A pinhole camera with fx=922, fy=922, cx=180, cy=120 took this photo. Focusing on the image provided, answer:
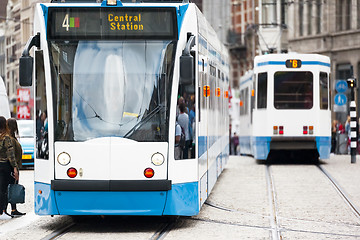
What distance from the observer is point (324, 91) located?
2422 centimetres

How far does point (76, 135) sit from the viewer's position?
11.5 meters

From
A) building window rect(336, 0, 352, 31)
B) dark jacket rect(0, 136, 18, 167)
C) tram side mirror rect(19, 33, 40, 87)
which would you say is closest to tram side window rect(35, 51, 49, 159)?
tram side mirror rect(19, 33, 40, 87)

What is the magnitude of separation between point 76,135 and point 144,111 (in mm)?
896

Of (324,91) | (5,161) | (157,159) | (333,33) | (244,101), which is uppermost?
(333,33)

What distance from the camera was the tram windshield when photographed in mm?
11438

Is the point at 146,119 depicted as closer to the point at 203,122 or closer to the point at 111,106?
the point at 111,106

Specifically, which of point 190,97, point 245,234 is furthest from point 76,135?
point 245,234

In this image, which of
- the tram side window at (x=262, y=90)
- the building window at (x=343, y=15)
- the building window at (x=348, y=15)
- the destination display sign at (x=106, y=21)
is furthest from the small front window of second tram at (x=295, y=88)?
the building window at (x=348, y=15)

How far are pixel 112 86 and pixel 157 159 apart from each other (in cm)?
107

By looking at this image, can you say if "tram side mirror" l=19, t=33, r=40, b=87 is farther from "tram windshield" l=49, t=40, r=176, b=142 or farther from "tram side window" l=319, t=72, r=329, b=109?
"tram side window" l=319, t=72, r=329, b=109

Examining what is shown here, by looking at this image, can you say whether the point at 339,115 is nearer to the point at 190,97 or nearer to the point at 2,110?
the point at 2,110

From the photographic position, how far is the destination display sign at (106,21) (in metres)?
11.6

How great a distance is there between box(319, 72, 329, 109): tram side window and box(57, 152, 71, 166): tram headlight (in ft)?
44.6

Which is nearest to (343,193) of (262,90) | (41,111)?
(41,111)
